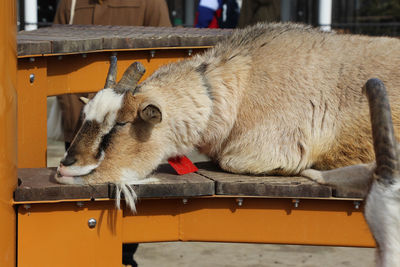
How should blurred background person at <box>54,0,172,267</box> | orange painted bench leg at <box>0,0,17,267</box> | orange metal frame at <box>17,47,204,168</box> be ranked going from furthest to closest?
blurred background person at <box>54,0,172,267</box>, orange metal frame at <box>17,47,204,168</box>, orange painted bench leg at <box>0,0,17,267</box>

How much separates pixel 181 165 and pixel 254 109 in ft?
1.70

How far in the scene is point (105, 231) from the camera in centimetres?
378

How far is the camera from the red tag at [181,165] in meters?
4.11

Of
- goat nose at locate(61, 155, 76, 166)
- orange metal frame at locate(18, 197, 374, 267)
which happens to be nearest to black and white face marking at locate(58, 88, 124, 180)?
goat nose at locate(61, 155, 76, 166)

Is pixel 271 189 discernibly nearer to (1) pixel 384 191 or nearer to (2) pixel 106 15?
(1) pixel 384 191

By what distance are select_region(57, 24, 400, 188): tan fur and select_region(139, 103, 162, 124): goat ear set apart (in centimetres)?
12

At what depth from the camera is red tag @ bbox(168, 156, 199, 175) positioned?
4109mm

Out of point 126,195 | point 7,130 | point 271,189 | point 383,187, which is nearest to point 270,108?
point 271,189

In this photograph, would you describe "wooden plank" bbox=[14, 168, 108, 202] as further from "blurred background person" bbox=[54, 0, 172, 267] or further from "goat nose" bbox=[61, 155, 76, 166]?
"blurred background person" bbox=[54, 0, 172, 267]

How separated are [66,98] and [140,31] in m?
1.30

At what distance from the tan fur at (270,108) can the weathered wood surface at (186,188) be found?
180mm

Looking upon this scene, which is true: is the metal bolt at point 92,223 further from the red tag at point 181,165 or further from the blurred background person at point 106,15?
the blurred background person at point 106,15

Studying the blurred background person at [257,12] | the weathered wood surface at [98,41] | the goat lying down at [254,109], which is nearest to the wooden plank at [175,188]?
the goat lying down at [254,109]

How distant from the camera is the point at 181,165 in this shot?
4.15 meters
